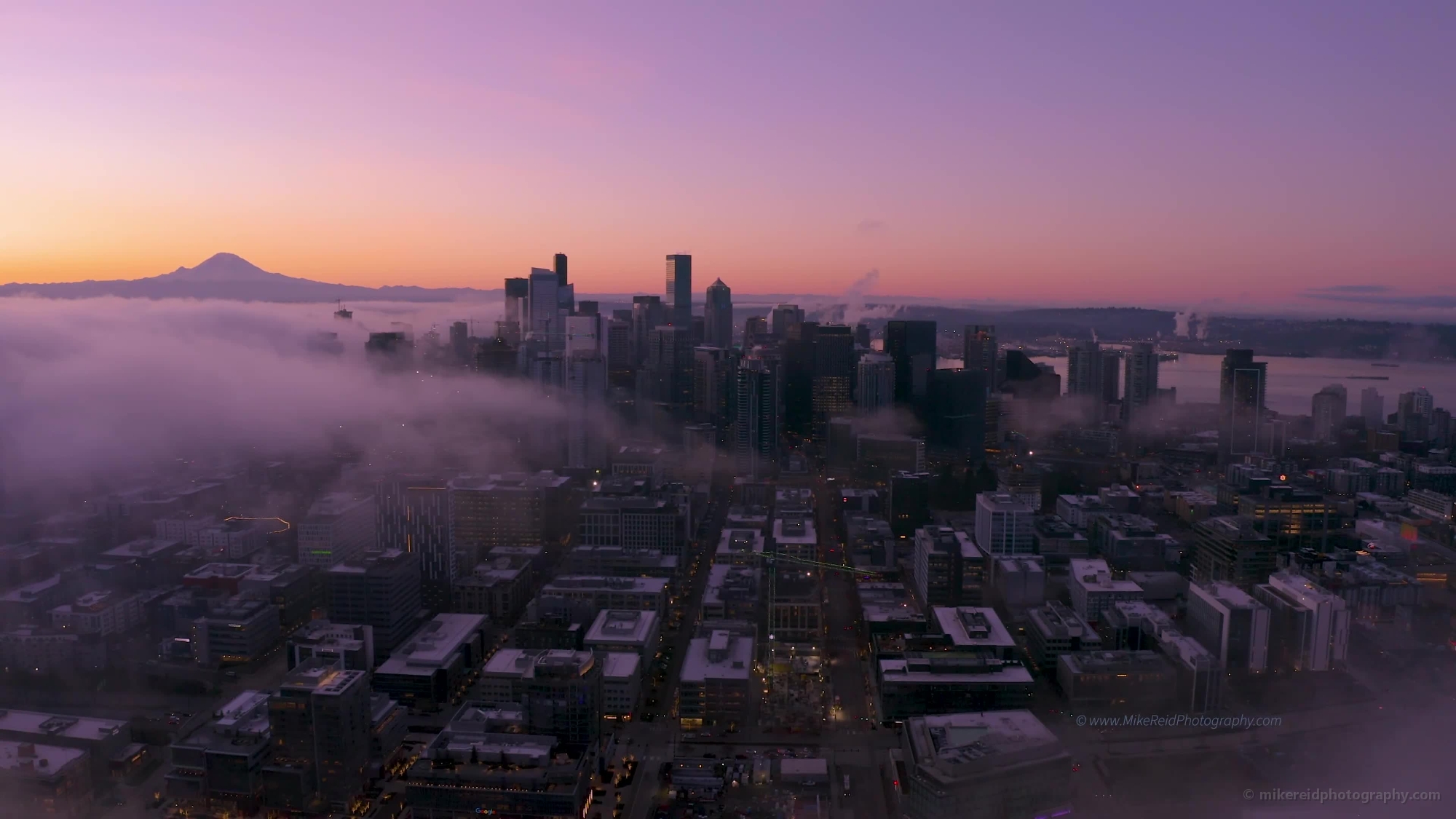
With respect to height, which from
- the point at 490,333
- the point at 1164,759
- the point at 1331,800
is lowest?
the point at 1164,759

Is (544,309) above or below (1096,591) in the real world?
above

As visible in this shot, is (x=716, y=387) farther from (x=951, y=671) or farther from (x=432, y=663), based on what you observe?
(x=951, y=671)

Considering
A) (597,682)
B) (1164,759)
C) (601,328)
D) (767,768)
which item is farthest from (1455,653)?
(601,328)

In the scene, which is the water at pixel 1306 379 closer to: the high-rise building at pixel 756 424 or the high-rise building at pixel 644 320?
the high-rise building at pixel 756 424

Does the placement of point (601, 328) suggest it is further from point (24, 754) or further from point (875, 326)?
point (24, 754)

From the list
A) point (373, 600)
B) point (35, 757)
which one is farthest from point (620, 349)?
point (35, 757)
